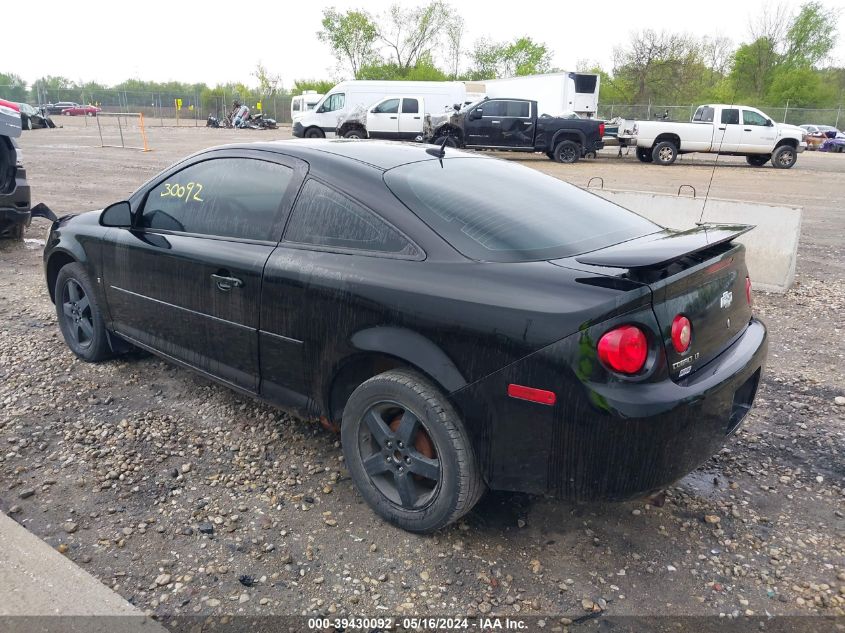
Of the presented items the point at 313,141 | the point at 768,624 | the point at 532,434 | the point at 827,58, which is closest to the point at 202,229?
the point at 313,141

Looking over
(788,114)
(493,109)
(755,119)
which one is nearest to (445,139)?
(493,109)

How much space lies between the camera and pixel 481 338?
240cm

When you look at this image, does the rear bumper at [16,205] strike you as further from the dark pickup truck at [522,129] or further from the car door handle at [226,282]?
the dark pickup truck at [522,129]

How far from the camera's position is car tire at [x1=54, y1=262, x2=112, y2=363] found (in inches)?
169

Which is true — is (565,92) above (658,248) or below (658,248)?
above

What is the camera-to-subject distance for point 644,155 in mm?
23203

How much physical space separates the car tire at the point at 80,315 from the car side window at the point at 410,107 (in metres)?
19.6

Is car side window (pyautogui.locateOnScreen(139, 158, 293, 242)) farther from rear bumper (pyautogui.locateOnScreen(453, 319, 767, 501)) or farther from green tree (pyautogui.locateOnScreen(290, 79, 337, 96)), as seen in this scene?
green tree (pyautogui.locateOnScreen(290, 79, 337, 96))

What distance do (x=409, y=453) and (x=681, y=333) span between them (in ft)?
3.81

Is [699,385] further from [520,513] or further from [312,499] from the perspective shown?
[312,499]

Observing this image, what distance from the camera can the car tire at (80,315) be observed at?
4.30 m

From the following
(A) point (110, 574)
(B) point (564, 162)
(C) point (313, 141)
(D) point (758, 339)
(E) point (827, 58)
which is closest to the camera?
(A) point (110, 574)

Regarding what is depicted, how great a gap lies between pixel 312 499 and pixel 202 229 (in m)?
1.55

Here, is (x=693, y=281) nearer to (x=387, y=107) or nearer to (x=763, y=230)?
(x=763, y=230)
